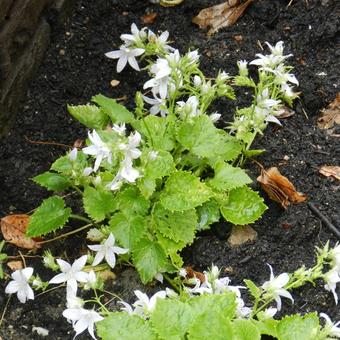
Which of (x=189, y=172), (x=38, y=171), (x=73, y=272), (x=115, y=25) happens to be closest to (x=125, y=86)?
(x=115, y=25)

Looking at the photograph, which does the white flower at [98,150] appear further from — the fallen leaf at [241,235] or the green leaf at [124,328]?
the fallen leaf at [241,235]

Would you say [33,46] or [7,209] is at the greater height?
[33,46]

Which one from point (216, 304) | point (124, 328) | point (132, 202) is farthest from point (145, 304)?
point (132, 202)

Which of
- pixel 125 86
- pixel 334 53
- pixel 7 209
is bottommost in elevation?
pixel 7 209

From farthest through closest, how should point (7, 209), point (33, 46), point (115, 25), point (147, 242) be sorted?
point (115, 25) < point (33, 46) < point (7, 209) < point (147, 242)

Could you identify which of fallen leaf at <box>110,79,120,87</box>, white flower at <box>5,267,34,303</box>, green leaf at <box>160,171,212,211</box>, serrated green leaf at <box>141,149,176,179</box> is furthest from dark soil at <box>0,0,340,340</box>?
serrated green leaf at <box>141,149,176,179</box>

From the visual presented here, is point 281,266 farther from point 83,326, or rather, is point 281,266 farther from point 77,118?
point 77,118

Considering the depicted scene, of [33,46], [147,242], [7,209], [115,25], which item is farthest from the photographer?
[115,25]
